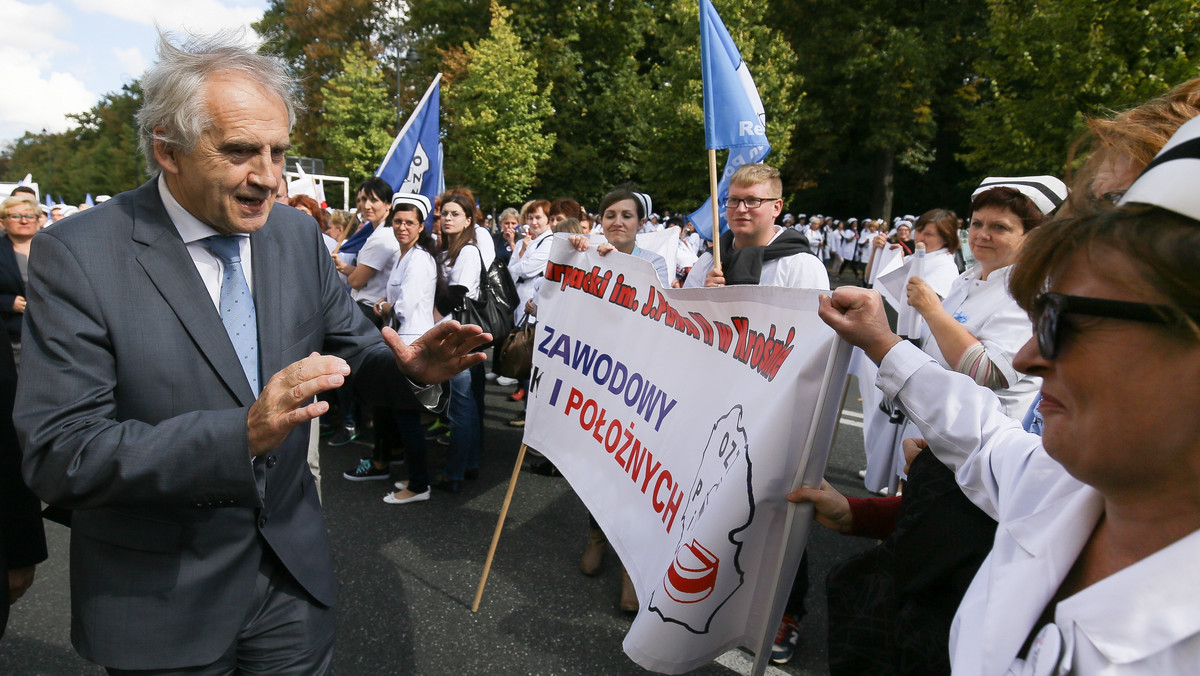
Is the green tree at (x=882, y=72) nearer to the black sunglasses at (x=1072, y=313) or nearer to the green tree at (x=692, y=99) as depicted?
the green tree at (x=692, y=99)

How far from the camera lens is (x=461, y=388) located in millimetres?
4453

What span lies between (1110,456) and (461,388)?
3.91 meters

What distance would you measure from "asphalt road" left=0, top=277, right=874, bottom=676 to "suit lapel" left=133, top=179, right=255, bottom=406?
1.79 m

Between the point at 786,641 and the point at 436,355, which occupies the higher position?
the point at 436,355

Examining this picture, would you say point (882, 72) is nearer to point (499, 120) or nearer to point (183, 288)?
point (499, 120)

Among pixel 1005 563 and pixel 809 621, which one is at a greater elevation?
pixel 1005 563

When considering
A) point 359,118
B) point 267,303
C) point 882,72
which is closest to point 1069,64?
point 882,72

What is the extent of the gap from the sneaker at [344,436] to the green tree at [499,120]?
19080 millimetres

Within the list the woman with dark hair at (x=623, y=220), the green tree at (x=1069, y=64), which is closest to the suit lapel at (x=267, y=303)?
the woman with dark hair at (x=623, y=220)

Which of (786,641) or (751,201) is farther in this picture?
(751,201)

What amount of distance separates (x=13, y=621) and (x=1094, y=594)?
4.08 meters

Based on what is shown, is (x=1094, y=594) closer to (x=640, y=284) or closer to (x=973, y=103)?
(x=640, y=284)

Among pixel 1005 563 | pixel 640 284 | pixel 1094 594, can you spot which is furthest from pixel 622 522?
pixel 1094 594

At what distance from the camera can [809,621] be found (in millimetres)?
3186
